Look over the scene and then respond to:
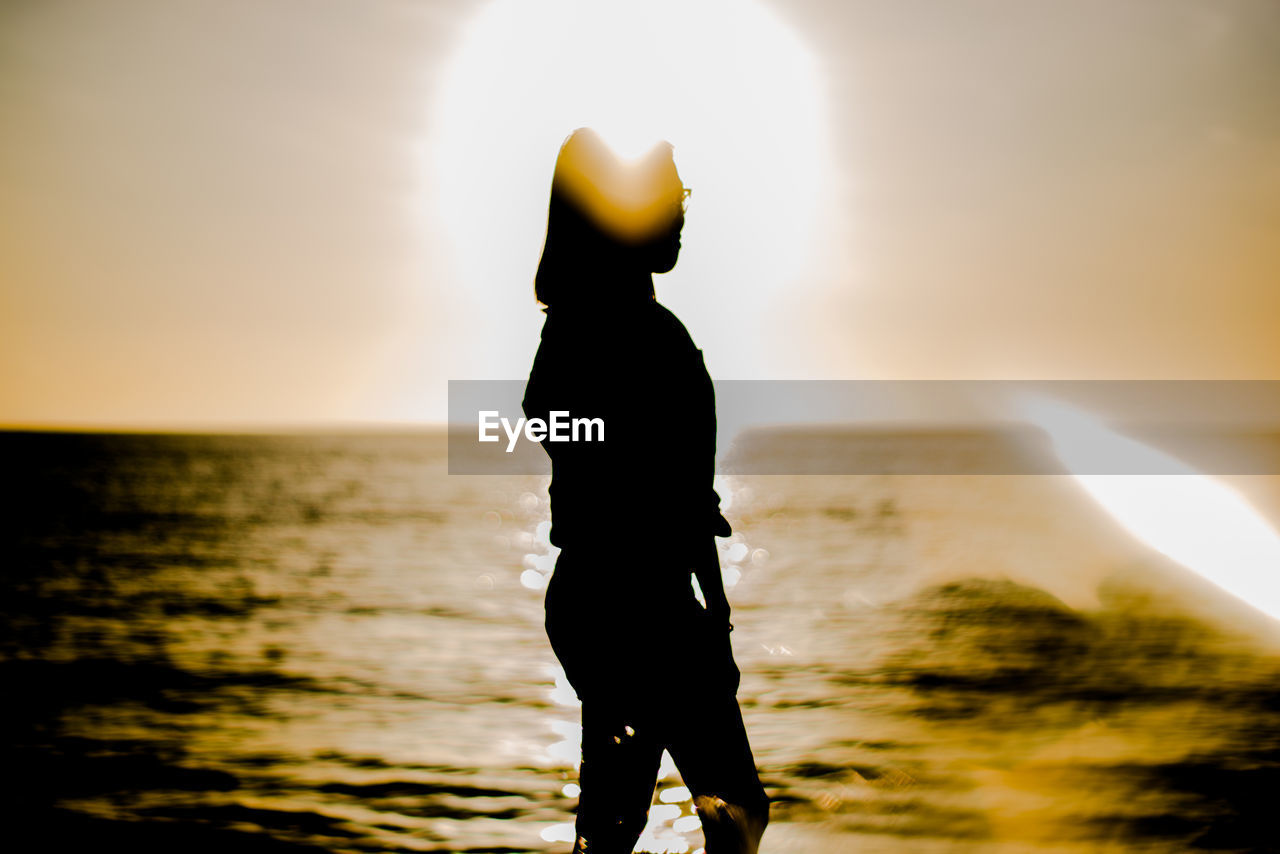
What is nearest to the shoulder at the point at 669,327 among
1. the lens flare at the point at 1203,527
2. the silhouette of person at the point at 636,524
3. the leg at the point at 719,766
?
the silhouette of person at the point at 636,524

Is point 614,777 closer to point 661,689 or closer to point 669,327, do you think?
point 661,689

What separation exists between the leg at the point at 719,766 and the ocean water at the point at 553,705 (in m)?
0.12

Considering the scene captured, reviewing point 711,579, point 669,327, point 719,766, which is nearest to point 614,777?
point 719,766

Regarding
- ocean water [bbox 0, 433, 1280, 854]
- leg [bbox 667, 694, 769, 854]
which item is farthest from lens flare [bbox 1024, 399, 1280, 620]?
leg [bbox 667, 694, 769, 854]

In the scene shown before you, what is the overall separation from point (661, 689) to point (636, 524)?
15.0 inches

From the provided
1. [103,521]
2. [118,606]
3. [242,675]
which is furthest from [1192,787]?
[103,521]

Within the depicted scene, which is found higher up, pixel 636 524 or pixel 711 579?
pixel 636 524

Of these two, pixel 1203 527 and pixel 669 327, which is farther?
pixel 1203 527

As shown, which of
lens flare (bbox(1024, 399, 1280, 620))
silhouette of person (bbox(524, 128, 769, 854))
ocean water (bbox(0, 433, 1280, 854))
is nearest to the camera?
silhouette of person (bbox(524, 128, 769, 854))

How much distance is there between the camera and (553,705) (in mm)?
11039

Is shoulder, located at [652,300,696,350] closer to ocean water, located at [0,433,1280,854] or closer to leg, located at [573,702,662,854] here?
ocean water, located at [0,433,1280,854]

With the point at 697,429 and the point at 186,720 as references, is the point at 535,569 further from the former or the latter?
the point at 697,429

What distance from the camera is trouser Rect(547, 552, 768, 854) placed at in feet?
6.82

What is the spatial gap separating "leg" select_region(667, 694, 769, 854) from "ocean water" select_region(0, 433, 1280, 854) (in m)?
0.12
